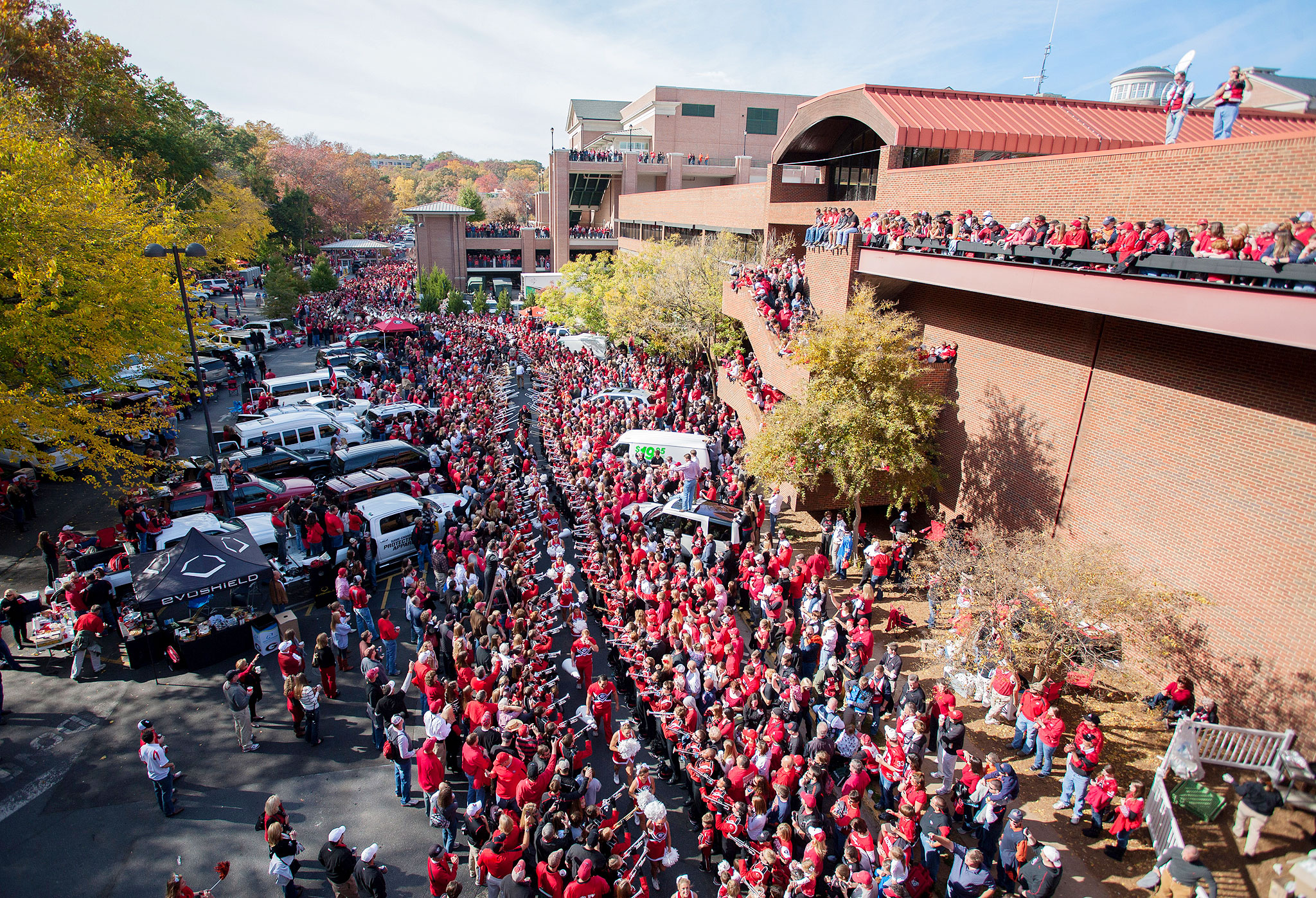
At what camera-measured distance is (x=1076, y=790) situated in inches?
324

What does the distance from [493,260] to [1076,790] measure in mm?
61392

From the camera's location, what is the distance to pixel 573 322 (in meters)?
37.5

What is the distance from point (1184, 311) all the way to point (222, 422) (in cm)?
2998

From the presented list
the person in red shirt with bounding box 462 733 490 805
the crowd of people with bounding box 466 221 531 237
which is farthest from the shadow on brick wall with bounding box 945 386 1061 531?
the crowd of people with bounding box 466 221 531 237

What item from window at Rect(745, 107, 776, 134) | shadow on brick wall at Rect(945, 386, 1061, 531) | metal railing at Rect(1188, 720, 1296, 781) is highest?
window at Rect(745, 107, 776, 134)

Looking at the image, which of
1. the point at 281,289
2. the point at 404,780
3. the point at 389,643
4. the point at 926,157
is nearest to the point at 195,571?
the point at 389,643

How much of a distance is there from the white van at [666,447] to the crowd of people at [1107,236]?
255 inches

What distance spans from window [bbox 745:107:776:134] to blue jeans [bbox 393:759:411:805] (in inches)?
2275

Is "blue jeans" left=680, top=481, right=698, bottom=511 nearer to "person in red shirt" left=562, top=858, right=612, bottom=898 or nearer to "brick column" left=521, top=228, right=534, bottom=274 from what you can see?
"person in red shirt" left=562, top=858, right=612, bottom=898

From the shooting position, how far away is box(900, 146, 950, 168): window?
2052 centimetres

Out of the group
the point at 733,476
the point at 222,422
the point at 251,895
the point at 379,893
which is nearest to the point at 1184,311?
the point at 733,476

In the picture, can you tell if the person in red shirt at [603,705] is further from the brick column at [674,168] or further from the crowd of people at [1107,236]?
the brick column at [674,168]

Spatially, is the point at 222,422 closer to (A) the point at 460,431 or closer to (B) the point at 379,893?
(A) the point at 460,431

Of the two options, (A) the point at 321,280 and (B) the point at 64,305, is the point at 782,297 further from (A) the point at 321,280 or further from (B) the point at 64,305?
(A) the point at 321,280
